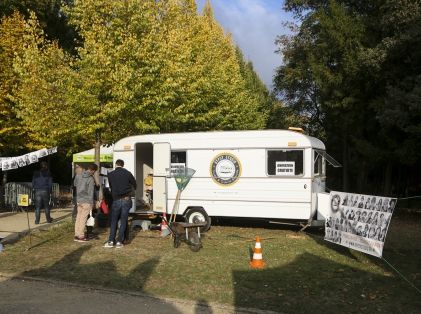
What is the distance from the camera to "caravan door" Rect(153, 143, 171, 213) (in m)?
14.5

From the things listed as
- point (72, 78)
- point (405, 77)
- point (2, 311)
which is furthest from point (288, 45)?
point (2, 311)

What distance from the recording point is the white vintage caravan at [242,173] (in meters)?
13.4

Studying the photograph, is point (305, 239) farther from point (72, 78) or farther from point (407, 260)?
point (72, 78)

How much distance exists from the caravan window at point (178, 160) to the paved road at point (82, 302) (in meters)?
6.91

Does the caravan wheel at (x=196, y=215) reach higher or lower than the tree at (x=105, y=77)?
lower

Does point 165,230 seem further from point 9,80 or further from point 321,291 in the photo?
point 9,80

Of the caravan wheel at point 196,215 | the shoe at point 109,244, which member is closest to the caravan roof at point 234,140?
the caravan wheel at point 196,215

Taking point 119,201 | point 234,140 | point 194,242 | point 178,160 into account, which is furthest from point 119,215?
point 234,140

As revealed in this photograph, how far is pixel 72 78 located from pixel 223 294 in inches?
404

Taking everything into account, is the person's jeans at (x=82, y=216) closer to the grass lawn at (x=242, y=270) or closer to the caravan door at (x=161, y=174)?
the grass lawn at (x=242, y=270)

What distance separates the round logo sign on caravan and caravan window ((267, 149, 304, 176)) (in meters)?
0.91

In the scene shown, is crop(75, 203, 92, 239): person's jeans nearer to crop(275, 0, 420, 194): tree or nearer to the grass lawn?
the grass lawn

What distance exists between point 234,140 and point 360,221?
5343 millimetres

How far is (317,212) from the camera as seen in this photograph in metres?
13.5
